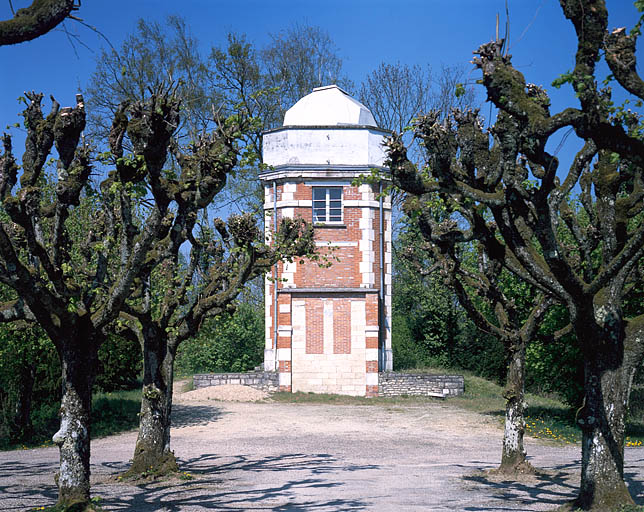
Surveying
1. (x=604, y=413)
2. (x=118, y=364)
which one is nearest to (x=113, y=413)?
(x=118, y=364)

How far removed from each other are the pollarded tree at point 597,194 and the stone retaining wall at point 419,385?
18.4m

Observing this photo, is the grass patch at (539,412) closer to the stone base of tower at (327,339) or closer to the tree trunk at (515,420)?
the stone base of tower at (327,339)

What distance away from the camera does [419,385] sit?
1083 inches

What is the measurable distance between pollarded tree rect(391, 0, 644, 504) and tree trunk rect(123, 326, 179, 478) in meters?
6.41

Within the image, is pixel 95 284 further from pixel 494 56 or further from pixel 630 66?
pixel 630 66

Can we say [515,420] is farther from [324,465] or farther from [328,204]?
[328,204]

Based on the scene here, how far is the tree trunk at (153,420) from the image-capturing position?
12625mm

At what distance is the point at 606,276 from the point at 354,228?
21.0 meters

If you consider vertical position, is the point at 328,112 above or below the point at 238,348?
above

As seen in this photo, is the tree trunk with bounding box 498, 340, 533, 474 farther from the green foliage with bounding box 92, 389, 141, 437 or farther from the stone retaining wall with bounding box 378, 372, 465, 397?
the stone retaining wall with bounding box 378, 372, 465, 397

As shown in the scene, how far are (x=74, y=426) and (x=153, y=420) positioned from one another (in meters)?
3.74

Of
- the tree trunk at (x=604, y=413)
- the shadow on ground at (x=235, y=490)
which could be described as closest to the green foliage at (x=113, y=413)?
the shadow on ground at (x=235, y=490)

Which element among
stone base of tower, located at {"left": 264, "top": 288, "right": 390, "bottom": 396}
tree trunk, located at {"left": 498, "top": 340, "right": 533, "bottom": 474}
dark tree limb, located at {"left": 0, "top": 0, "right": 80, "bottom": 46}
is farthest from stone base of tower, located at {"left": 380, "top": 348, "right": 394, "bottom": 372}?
dark tree limb, located at {"left": 0, "top": 0, "right": 80, "bottom": 46}

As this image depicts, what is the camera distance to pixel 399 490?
11438 millimetres
